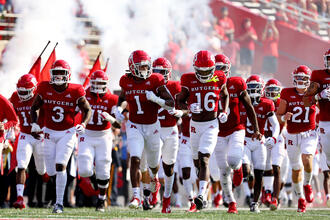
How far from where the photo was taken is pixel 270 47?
2277cm

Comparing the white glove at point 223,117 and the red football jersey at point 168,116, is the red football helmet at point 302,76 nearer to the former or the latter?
the red football jersey at point 168,116

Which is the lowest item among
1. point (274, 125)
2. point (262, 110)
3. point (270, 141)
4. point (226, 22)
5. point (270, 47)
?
point (270, 141)

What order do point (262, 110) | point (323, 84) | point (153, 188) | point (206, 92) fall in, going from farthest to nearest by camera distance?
point (262, 110) → point (153, 188) → point (323, 84) → point (206, 92)

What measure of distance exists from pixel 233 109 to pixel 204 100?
799 mm

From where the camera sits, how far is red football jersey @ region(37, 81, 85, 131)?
10.5 m

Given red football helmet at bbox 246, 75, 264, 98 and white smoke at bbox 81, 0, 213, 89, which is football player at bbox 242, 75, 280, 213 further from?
white smoke at bbox 81, 0, 213, 89

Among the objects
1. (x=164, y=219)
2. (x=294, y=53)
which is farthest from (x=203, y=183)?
(x=294, y=53)

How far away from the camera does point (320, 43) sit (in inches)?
905

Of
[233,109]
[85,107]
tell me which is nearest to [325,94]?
[233,109]

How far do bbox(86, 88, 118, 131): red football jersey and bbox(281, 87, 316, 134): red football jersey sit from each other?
241 cm

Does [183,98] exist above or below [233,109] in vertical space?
above

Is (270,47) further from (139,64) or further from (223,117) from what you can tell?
(223,117)

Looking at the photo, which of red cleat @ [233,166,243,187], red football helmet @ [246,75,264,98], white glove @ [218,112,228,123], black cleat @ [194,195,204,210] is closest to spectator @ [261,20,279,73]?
red football helmet @ [246,75,264,98]

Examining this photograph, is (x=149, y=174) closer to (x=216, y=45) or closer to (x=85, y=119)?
(x=85, y=119)
